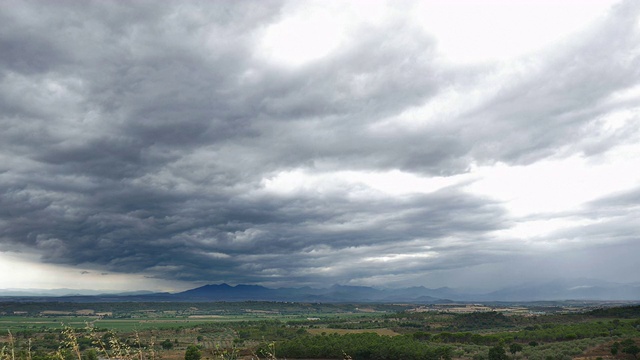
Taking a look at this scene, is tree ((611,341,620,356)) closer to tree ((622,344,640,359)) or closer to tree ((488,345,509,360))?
tree ((622,344,640,359))

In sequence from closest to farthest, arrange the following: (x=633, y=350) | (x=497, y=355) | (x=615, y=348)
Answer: (x=633, y=350)
(x=497, y=355)
(x=615, y=348)

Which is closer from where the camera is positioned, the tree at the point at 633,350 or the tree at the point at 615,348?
the tree at the point at 633,350

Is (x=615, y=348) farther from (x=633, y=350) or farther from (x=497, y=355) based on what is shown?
(x=497, y=355)

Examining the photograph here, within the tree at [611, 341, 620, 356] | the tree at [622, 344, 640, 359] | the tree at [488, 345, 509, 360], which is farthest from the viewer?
A: the tree at [611, 341, 620, 356]

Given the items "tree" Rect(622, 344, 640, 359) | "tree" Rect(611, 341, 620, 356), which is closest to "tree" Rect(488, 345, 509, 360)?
"tree" Rect(611, 341, 620, 356)

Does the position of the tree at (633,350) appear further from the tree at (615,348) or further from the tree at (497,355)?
the tree at (497,355)

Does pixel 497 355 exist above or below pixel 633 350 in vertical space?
below

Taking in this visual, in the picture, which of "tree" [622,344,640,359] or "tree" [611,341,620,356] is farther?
"tree" [611,341,620,356]

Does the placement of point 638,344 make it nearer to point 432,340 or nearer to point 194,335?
point 432,340

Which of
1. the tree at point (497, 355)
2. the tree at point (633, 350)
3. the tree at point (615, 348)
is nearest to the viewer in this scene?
the tree at point (633, 350)

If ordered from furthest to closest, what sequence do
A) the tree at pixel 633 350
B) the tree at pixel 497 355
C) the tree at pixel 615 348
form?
the tree at pixel 615 348 → the tree at pixel 497 355 → the tree at pixel 633 350

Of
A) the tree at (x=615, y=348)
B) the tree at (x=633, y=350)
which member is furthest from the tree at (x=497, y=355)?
the tree at (x=633, y=350)

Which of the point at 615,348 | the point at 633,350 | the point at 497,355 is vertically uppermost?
the point at 633,350

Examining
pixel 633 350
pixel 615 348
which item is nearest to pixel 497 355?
pixel 615 348
